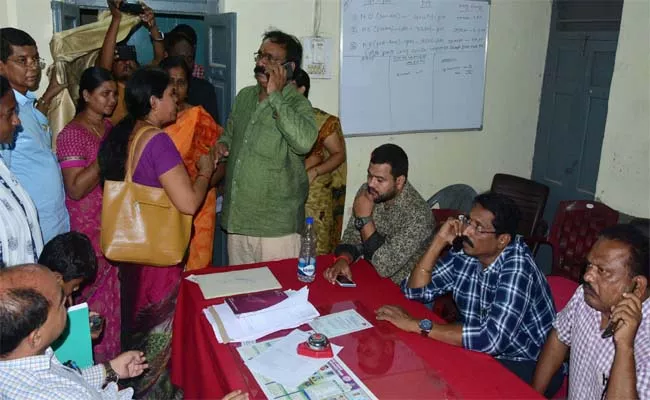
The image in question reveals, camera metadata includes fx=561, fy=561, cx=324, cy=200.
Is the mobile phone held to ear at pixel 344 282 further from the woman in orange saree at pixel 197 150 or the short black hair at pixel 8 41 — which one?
the short black hair at pixel 8 41

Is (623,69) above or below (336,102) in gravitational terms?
above

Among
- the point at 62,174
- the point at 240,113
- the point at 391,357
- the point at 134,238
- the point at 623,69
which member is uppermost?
the point at 623,69

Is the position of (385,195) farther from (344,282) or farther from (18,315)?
(18,315)

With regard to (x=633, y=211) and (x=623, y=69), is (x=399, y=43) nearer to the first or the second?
(x=623, y=69)

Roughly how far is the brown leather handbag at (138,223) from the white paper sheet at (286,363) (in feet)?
2.69

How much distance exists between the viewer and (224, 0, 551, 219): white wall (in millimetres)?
4629

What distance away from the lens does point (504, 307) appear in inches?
79.3

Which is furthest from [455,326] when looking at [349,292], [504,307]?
[349,292]

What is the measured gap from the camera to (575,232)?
12.0ft

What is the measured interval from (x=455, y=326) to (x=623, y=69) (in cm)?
280

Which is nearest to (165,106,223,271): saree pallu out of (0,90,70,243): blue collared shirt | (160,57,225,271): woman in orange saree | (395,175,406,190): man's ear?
(160,57,225,271): woman in orange saree

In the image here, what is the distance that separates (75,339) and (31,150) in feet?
3.20

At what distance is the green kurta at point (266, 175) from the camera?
2846mm

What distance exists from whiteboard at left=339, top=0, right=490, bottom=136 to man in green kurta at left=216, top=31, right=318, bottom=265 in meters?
1.40
